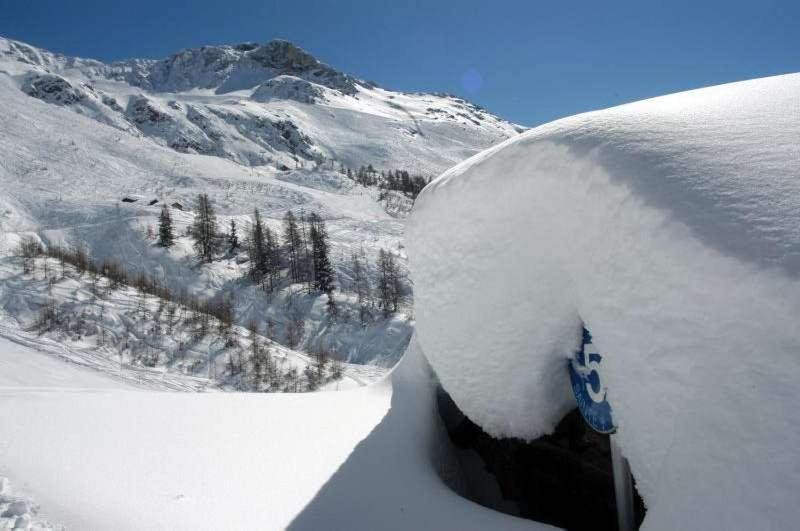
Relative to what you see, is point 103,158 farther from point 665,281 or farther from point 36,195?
point 665,281

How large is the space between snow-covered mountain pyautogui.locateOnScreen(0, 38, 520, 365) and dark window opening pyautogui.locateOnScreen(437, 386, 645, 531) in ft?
53.9

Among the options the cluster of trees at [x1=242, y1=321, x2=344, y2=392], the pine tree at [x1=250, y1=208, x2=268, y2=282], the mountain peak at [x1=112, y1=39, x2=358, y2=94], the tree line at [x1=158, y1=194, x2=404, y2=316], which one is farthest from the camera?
the mountain peak at [x1=112, y1=39, x2=358, y2=94]

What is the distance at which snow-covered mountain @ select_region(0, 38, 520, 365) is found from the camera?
2828 cm

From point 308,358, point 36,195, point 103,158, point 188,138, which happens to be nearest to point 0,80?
point 188,138

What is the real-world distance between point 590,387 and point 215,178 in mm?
61238

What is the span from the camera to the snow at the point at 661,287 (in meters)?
1.46

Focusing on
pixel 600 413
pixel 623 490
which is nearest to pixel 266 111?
pixel 600 413

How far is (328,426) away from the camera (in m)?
4.11

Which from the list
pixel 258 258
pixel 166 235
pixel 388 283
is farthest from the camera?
pixel 166 235

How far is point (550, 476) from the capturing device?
3.27 metres

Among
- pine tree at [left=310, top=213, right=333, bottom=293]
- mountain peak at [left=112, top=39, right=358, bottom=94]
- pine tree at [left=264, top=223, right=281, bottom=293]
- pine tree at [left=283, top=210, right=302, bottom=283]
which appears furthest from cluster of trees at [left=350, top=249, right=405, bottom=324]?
mountain peak at [left=112, top=39, right=358, bottom=94]

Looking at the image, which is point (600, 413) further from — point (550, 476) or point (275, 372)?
point (275, 372)

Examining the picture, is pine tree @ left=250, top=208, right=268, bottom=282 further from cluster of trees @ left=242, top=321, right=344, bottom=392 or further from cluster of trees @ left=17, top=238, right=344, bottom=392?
cluster of trees @ left=242, top=321, right=344, bottom=392

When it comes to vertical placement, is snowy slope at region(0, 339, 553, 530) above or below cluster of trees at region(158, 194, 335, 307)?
above
